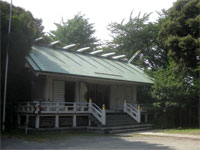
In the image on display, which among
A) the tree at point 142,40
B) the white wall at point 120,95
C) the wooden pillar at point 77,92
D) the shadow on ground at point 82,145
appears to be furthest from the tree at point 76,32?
the shadow on ground at point 82,145

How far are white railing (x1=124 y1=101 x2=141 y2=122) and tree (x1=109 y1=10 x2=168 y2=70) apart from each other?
13.9 meters

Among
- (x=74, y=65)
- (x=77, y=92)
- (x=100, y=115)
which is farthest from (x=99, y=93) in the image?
(x=100, y=115)

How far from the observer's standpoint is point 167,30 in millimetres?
20688

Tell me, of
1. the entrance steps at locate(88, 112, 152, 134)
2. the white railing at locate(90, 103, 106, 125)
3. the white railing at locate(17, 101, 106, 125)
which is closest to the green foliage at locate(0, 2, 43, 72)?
the white railing at locate(17, 101, 106, 125)

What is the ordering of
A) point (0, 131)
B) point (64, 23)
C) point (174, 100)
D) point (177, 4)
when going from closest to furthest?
point (0, 131) → point (177, 4) → point (174, 100) → point (64, 23)

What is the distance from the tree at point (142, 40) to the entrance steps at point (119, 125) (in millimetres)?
15781

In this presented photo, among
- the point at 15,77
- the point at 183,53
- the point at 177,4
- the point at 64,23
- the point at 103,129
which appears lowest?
the point at 103,129

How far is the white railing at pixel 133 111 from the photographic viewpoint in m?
22.8

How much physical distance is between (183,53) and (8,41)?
1182 centimetres

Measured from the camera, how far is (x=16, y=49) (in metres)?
17.4

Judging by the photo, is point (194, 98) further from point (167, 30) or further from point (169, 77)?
point (167, 30)

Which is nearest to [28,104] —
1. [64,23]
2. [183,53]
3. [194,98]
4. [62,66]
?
[62,66]

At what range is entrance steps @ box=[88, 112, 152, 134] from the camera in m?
19.0

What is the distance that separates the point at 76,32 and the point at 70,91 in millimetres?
29305
